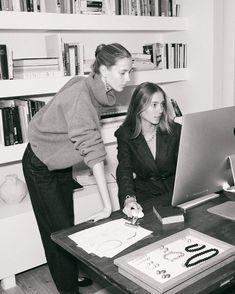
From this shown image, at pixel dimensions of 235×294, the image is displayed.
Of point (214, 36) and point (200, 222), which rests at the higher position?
point (214, 36)

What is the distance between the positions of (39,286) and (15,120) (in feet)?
3.54

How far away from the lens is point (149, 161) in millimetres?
2127

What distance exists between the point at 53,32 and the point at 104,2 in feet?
1.42

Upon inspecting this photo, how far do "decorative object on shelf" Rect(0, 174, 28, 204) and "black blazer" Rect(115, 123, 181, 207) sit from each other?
79cm

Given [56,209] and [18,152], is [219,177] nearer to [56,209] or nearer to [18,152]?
[56,209]

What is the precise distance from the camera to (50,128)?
6.15ft

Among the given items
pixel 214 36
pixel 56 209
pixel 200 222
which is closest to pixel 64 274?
pixel 56 209

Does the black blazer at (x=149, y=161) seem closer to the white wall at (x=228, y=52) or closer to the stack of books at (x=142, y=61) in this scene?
the stack of books at (x=142, y=61)

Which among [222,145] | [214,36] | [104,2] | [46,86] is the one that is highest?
[104,2]

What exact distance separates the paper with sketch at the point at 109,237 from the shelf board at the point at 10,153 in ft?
3.89

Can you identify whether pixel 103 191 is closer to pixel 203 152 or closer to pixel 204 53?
pixel 203 152

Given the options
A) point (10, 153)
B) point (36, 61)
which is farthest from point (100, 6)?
point (10, 153)

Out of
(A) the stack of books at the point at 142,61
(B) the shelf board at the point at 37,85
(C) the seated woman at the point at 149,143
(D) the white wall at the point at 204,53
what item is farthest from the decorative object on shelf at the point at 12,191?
(D) the white wall at the point at 204,53

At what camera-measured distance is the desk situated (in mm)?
1084
